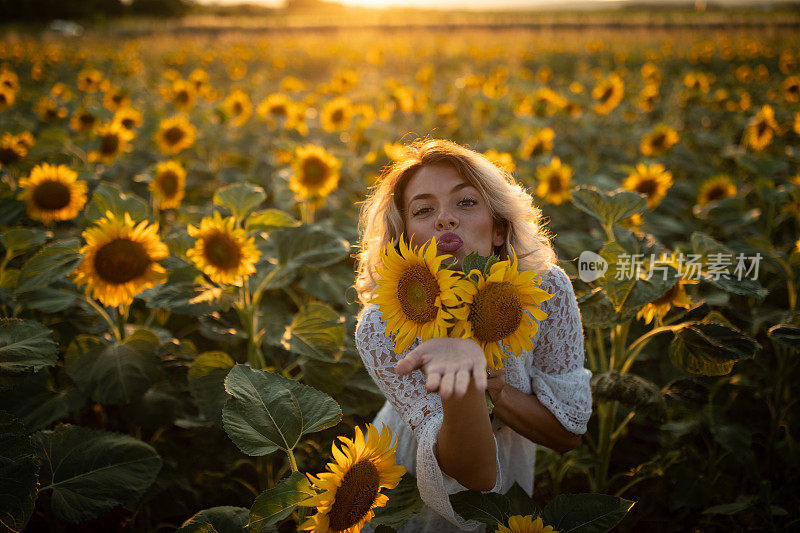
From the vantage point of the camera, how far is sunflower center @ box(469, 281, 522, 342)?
0.97m

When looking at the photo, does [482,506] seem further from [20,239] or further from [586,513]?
[20,239]

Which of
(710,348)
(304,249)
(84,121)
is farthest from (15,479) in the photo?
(84,121)

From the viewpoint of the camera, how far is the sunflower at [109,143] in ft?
11.3

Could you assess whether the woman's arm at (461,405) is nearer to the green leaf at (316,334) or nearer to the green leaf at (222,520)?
the green leaf at (222,520)

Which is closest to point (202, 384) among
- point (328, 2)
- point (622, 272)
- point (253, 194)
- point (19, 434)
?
point (19, 434)

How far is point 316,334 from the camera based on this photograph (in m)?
1.79

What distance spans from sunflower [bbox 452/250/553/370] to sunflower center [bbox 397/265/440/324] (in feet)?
0.21

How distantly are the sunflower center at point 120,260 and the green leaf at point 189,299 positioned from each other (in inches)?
4.3

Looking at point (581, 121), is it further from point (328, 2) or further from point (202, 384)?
point (328, 2)

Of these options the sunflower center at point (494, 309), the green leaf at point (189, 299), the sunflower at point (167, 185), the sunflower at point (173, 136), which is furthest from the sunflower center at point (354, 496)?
the sunflower at point (173, 136)

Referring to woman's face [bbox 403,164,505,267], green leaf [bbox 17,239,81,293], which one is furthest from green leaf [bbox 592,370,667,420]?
green leaf [bbox 17,239,81,293]

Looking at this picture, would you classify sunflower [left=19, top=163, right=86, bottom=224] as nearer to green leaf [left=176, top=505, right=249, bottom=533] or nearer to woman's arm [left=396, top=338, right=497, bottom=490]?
green leaf [left=176, top=505, right=249, bottom=533]

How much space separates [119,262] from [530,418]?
1.41 meters

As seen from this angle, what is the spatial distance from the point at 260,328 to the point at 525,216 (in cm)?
115
